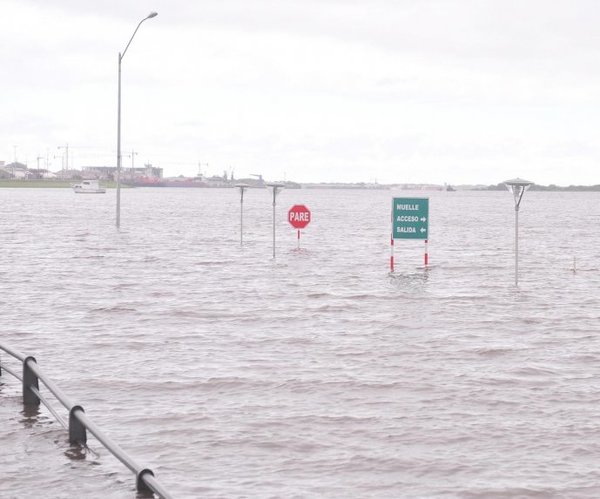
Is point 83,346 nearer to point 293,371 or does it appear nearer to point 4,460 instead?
point 293,371

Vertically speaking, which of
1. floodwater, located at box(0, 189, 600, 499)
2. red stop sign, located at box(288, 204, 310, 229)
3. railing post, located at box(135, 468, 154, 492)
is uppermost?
red stop sign, located at box(288, 204, 310, 229)

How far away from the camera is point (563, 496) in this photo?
9383 millimetres

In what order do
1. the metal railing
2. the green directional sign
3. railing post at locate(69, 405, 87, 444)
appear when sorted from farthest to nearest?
the green directional sign, railing post at locate(69, 405, 87, 444), the metal railing

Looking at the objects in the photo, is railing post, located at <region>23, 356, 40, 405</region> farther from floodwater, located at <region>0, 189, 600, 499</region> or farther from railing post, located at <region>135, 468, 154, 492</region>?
railing post, located at <region>135, 468, 154, 492</region>

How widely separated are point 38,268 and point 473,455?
24331mm

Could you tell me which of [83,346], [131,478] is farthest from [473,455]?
[83,346]

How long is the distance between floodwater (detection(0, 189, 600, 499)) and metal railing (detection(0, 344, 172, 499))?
17 cm

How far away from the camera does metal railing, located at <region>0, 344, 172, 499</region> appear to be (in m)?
7.64

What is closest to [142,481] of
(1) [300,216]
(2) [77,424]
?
(2) [77,424]

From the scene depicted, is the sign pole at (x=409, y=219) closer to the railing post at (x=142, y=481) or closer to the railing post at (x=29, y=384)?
the railing post at (x=29, y=384)

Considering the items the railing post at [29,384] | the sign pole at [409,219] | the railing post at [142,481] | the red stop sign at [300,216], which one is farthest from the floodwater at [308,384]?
the red stop sign at [300,216]

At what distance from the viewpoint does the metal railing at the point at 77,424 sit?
7.64 m

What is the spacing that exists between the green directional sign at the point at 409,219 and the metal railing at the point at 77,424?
19.8 m

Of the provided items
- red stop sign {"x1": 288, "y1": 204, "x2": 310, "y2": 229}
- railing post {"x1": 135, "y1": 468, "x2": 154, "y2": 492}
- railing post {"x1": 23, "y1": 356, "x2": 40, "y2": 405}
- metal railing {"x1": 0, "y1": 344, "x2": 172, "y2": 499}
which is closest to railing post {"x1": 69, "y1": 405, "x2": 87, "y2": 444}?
metal railing {"x1": 0, "y1": 344, "x2": 172, "y2": 499}
